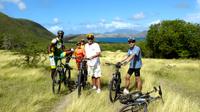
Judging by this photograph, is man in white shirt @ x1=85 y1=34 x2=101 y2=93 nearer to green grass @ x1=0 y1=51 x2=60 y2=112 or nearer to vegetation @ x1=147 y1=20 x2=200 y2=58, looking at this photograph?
green grass @ x1=0 y1=51 x2=60 y2=112

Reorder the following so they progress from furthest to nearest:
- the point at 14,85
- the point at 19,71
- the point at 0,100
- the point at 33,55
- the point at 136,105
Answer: the point at 33,55 < the point at 19,71 < the point at 14,85 < the point at 0,100 < the point at 136,105

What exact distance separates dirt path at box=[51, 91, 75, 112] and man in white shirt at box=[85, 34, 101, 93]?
3.07 feet

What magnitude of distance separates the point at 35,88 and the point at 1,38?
11475cm

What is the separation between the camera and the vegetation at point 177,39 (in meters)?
76.5

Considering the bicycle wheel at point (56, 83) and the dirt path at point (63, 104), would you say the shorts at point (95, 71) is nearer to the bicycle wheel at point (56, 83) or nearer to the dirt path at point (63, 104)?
the dirt path at point (63, 104)

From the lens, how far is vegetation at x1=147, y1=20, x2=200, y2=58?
3012 inches

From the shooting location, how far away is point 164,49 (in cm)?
7800

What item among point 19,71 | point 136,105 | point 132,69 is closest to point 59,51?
point 132,69

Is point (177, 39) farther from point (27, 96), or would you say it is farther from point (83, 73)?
point (27, 96)

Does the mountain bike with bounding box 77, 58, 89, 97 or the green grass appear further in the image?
the mountain bike with bounding box 77, 58, 89, 97

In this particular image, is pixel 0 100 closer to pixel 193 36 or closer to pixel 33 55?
pixel 33 55

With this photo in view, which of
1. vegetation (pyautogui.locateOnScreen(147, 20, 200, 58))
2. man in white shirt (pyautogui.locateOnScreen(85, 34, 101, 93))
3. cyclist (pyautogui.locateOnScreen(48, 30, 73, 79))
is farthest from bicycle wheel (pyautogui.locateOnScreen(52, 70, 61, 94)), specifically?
vegetation (pyautogui.locateOnScreen(147, 20, 200, 58))

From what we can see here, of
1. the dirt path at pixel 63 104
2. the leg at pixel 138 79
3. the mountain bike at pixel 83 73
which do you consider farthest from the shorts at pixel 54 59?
the leg at pixel 138 79

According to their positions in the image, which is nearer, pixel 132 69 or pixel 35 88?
pixel 132 69
